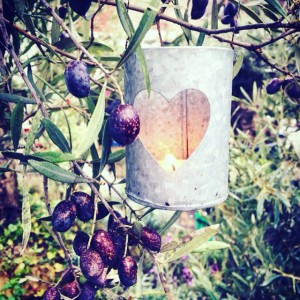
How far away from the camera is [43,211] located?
2.69 m

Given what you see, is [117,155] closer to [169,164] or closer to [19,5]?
[169,164]

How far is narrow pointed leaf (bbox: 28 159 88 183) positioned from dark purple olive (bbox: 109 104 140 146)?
5.0 inches

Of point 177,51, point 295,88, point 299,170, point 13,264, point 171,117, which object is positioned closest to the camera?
point 177,51

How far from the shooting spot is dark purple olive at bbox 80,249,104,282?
24.5 inches

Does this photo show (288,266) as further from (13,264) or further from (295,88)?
(13,264)

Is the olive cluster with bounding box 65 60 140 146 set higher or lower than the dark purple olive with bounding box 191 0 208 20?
lower

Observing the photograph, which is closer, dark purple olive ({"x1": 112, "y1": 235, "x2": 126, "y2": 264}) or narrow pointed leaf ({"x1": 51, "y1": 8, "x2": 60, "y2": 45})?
dark purple olive ({"x1": 112, "y1": 235, "x2": 126, "y2": 264})

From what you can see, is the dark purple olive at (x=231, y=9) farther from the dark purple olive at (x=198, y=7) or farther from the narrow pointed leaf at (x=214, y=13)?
the dark purple olive at (x=198, y=7)

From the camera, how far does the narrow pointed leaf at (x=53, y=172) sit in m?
0.59

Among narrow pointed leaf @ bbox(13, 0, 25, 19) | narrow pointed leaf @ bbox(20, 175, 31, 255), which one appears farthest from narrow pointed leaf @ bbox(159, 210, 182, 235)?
narrow pointed leaf @ bbox(13, 0, 25, 19)

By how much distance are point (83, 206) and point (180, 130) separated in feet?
0.96

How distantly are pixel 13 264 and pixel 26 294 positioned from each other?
24cm

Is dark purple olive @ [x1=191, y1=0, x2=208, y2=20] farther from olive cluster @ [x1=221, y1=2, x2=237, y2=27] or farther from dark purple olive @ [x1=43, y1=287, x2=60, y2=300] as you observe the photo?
dark purple olive @ [x1=43, y1=287, x2=60, y2=300]

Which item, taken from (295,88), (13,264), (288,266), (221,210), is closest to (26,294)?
(13,264)
